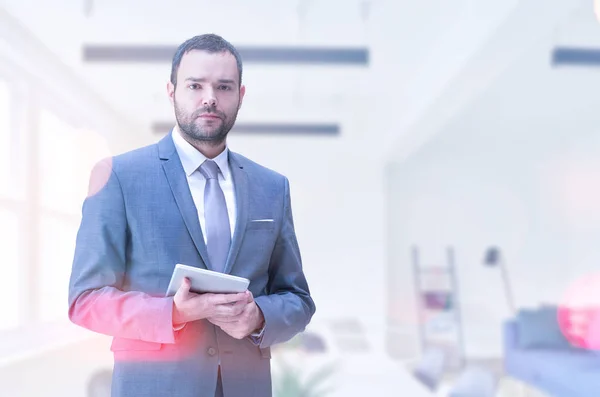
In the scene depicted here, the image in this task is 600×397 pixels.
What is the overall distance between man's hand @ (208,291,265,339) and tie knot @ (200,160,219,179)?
0.84ft

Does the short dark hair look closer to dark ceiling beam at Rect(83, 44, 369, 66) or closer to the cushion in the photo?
dark ceiling beam at Rect(83, 44, 369, 66)

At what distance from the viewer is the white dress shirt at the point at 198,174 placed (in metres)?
1.23

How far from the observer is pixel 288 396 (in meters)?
2.85

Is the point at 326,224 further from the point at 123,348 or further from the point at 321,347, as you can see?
the point at 123,348

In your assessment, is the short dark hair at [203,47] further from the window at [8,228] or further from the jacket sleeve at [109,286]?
the window at [8,228]

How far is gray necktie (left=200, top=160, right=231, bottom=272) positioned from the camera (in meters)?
1.19

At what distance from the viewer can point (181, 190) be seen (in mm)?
1198

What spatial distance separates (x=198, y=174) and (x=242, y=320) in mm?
294

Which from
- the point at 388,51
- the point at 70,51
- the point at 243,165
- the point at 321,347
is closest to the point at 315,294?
the point at 321,347

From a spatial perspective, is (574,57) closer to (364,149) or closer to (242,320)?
(242,320)

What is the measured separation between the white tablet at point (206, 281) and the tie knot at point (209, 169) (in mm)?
229

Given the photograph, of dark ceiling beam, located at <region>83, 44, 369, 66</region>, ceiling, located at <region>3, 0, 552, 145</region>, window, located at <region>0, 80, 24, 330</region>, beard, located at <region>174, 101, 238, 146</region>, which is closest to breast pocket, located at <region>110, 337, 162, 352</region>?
beard, located at <region>174, 101, 238, 146</region>

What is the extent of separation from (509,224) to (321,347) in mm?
3818

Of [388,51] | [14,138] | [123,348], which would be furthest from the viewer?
[388,51]
